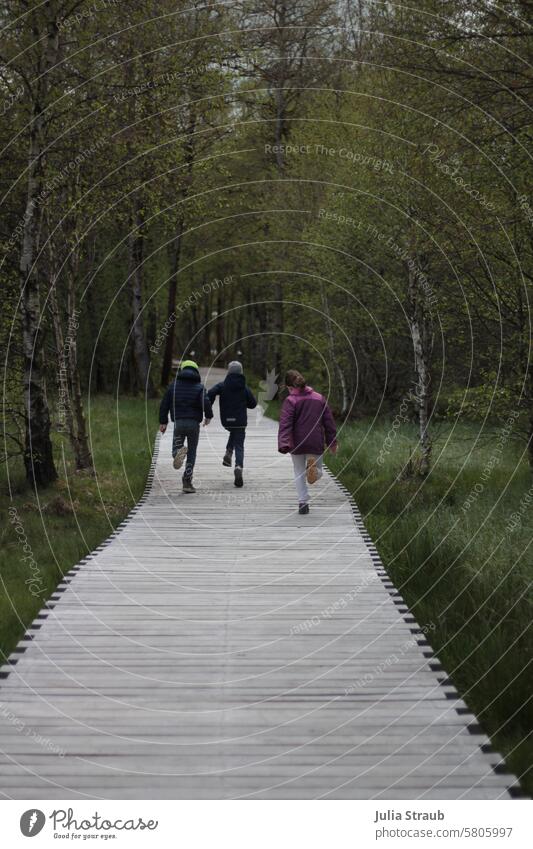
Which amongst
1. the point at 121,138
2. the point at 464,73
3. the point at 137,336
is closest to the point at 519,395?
the point at 464,73

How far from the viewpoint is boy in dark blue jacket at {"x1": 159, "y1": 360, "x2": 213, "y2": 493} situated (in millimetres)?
15023

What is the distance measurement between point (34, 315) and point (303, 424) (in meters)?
4.76

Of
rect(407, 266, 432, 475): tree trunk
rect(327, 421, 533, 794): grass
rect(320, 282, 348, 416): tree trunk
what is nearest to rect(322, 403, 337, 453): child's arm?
rect(327, 421, 533, 794): grass

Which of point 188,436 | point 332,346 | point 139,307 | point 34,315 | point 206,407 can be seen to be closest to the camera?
point 34,315

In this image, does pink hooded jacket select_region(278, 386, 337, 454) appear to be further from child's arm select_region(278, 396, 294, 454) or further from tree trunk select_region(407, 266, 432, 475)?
tree trunk select_region(407, 266, 432, 475)

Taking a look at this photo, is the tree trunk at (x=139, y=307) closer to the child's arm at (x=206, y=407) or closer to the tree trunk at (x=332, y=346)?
the tree trunk at (x=332, y=346)

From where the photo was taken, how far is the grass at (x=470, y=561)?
6520 mm

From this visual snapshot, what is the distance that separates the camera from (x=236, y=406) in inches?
636

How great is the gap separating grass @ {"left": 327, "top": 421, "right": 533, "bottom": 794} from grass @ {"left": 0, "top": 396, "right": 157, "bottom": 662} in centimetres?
370

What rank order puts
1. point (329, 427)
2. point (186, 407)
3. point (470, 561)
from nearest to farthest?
point (470, 561) → point (329, 427) → point (186, 407)

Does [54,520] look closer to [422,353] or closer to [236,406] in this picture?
[236,406]

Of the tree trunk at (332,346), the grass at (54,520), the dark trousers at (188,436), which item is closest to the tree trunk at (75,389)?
the grass at (54,520)

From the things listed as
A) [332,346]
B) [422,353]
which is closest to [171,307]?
[332,346]
